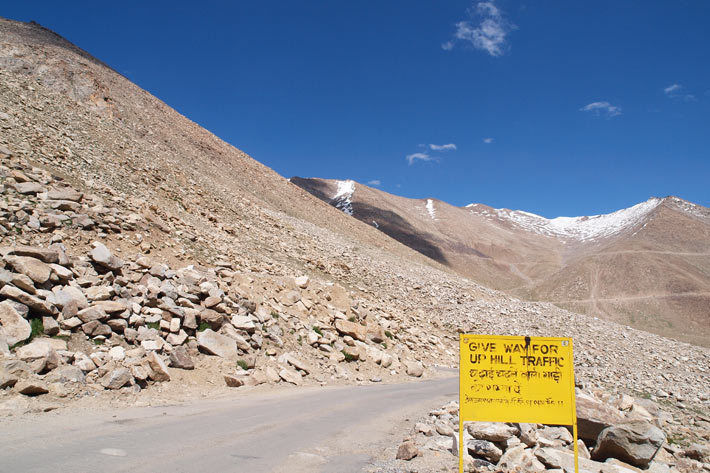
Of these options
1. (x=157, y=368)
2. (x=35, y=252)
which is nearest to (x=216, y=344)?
(x=157, y=368)

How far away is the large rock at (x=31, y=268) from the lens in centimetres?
906

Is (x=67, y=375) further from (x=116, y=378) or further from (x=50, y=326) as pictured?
(x=50, y=326)

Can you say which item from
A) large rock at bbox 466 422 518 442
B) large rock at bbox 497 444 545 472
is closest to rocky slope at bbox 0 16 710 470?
large rock at bbox 466 422 518 442

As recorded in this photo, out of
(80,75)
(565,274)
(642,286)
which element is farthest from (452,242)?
(80,75)

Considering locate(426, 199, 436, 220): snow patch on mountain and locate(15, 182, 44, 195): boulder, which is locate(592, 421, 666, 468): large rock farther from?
locate(426, 199, 436, 220): snow patch on mountain

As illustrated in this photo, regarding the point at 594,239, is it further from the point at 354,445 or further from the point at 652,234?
the point at 354,445

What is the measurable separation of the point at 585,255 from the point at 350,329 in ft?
332

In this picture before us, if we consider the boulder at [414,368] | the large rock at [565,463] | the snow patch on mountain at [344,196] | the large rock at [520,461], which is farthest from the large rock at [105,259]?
the snow patch on mountain at [344,196]

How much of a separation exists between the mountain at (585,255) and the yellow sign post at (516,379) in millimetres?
62964

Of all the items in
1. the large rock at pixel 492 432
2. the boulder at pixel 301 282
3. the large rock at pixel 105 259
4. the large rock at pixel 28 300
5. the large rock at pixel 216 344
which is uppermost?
the large rock at pixel 105 259

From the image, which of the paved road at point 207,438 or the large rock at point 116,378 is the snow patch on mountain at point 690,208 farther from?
the large rock at point 116,378

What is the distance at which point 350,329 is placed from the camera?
16.5 metres

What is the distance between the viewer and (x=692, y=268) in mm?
80125

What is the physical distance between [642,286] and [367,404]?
8493 centimetres
